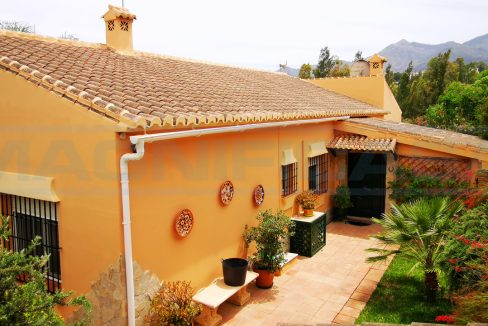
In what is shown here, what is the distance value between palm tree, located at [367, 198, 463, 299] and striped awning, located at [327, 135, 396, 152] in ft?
18.0

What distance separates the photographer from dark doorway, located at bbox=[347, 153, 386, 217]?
55.5 ft

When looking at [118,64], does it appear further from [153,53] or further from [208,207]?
[208,207]

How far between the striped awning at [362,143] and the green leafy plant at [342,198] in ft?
6.20

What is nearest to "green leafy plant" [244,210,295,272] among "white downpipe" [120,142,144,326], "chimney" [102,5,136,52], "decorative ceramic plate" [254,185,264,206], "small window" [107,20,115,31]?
"decorative ceramic plate" [254,185,264,206]

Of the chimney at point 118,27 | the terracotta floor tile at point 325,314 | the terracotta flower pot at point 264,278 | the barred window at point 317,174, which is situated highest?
the chimney at point 118,27

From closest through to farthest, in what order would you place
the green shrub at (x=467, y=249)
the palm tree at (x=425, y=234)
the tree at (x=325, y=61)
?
the green shrub at (x=467, y=249) < the palm tree at (x=425, y=234) < the tree at (x=325, y=61)

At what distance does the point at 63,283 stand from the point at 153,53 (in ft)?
32.3

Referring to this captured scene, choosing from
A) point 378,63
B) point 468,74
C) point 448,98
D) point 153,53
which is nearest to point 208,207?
point 153,53

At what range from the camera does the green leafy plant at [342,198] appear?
653 inches

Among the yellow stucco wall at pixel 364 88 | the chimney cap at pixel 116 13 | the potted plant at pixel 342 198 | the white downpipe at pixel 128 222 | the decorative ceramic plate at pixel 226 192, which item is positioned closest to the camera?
the white downpipe at pixel 128 222

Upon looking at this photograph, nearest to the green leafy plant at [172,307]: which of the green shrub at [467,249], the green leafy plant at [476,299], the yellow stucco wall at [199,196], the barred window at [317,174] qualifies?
the yellow stucco wall at [199,196]

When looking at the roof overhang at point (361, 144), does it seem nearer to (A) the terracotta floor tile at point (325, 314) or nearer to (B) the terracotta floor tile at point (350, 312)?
(B) the terracotta floor tile at point (350, 312)

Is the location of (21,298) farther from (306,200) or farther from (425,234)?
(306,200)

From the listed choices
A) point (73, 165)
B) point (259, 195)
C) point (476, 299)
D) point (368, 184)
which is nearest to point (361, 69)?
point (368, 184)
